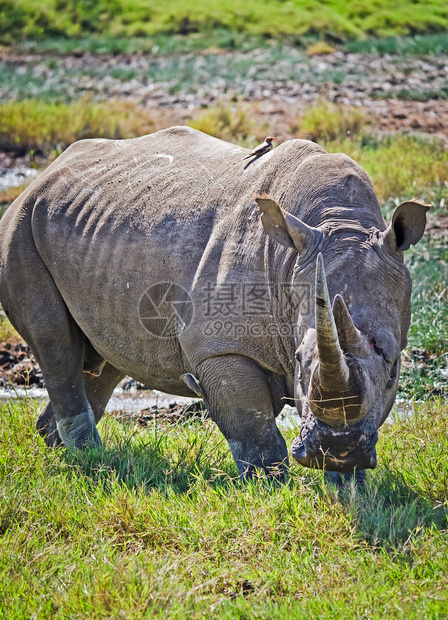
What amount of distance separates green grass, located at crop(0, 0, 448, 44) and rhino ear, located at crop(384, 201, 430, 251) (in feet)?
71.2

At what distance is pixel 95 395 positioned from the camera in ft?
19.1

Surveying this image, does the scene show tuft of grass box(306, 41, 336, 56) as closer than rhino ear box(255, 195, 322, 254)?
No

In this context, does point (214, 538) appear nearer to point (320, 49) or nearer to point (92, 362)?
point (92, 362)

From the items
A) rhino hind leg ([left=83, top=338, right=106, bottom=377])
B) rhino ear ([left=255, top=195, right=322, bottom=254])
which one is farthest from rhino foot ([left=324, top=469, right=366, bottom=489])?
rhino hind leg ([left=83, top=338, right=106, bottom=377])

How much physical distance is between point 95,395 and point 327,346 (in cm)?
292

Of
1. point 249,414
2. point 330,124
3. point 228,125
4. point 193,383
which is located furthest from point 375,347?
point 228,125

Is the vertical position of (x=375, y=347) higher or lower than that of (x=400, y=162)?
higher

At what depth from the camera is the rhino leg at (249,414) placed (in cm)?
421

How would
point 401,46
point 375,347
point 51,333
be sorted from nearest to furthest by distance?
point 375,347 → point 51,333 → point 401,46

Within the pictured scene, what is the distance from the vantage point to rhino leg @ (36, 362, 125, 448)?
559 cm

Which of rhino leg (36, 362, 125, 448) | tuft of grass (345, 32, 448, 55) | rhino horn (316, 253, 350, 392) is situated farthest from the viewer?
tuft of grass (345, 32, 448, 55)

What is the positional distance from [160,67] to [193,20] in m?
8.98

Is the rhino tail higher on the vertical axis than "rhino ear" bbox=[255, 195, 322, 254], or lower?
lower

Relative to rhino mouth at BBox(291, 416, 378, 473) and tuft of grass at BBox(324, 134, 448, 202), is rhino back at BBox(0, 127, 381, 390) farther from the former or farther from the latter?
tuft of grass at BBox(324, 134, 448, 202)
